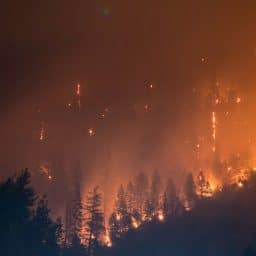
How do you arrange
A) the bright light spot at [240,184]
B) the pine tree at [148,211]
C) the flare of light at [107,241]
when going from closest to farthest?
the flare of light at [107,241], the pine tree at [148,211], the bright light spot at [240,184]

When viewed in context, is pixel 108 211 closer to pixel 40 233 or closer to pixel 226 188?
pixel 226 188

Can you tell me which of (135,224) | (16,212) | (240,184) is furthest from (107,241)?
(16,212)

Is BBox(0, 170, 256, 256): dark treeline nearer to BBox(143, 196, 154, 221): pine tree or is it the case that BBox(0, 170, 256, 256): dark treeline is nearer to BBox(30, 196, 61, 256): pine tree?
BBox(143, 196, 154, 221): pine tree

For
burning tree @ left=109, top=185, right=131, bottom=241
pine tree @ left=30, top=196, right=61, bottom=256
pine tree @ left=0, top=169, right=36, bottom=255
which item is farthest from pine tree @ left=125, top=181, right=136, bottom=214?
pine tree @ left=0, top=169, right=36, bottom=255

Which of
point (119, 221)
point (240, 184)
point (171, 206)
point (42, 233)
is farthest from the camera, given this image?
point (240, 184)

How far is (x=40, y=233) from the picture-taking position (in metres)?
40.9

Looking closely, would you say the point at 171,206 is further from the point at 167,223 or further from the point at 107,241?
the point at 107,241

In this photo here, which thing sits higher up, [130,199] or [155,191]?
[155,191]

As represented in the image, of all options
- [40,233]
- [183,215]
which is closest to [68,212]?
[183,215]

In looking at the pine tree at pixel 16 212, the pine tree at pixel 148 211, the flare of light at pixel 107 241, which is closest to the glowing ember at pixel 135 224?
the pine tree at pixel 148 211

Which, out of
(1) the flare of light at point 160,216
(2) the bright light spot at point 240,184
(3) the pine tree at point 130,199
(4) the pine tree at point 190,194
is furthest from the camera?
(2) the bright light spot at point 240,184

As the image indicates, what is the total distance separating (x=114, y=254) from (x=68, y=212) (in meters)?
15.9

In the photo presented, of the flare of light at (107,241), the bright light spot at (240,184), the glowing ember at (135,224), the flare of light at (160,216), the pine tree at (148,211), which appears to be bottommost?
the flare of light at (107,241)

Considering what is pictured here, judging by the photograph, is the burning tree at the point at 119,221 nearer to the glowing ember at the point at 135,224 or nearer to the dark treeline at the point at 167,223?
the dark treeline at the point at 167,223
